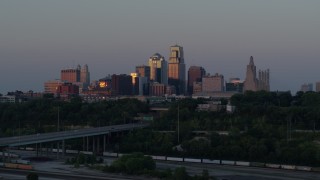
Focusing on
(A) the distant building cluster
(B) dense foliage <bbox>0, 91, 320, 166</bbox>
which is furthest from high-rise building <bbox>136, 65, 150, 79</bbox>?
(B) dense foliage <bbox>0, 91, 320, 166</bbox>

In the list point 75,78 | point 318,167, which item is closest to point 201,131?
point 318,167

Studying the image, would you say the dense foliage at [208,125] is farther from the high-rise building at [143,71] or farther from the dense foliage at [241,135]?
the high-rise building at [143,71]

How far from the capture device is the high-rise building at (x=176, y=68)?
15012cm

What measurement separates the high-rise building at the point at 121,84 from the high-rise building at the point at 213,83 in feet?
54.4

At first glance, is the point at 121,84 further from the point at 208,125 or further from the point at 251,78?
the point at 208,125

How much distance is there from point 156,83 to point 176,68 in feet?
59.2

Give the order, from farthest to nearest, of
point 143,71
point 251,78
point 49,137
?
1. point 143,71
2. point 251,78
3. point 49,137

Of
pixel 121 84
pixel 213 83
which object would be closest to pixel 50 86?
pixel 121 84

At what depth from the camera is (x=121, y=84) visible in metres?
126

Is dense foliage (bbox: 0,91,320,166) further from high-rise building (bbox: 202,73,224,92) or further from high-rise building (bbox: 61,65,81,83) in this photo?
high-rise building (bbox: 61,65,81,83)

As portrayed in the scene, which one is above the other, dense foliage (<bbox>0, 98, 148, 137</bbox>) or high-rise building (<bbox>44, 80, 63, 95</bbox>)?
high-rise building (<bbox>44, 80, 63, 95</bbox>)

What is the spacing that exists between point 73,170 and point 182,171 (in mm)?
7763

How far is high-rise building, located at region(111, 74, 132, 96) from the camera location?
125m

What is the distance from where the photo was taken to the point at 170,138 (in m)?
47.2
